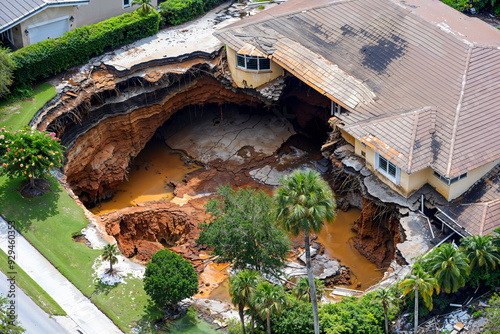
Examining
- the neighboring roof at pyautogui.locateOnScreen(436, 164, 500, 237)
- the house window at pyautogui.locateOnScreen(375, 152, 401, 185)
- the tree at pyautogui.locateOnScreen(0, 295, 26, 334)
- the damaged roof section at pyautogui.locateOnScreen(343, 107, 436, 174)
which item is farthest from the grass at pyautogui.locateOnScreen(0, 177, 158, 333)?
the neighboring roof at pyautogui.locateOnScreen(436, 164, 500, 237)

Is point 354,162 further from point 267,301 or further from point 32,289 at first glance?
point 32,289

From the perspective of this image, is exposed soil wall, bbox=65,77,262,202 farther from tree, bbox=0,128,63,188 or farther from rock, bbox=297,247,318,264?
rock, bbox=297,247,318,264

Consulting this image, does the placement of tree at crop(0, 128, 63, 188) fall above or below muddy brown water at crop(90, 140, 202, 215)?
above

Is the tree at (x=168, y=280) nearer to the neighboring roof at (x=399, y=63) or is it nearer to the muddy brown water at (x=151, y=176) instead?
the muddy brown water at (x=151, y=176)

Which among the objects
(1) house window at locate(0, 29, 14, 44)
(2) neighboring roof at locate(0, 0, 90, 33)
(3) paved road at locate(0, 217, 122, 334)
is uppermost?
(2) neighboring roof at locate(0, 0, 90, 33)

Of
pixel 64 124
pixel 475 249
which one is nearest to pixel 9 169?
pixel 64 124

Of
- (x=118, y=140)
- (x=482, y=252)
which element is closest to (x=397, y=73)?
(x=482, y=252)

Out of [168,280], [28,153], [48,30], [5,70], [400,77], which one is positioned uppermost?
[48,30]
